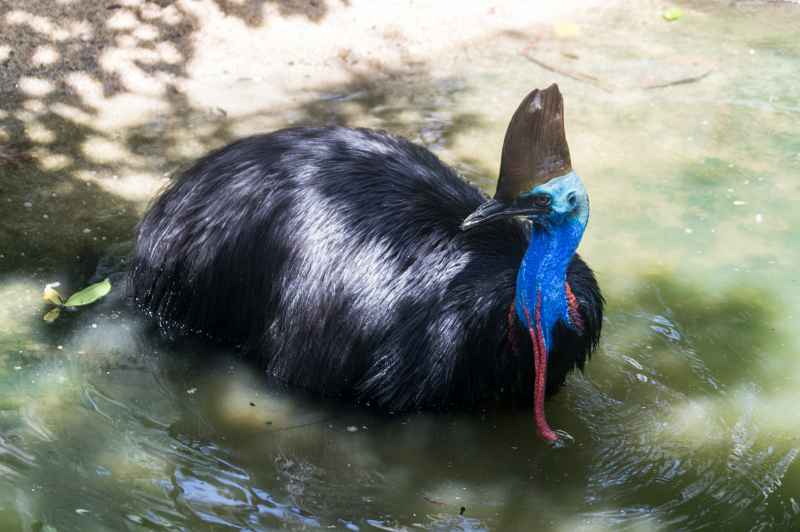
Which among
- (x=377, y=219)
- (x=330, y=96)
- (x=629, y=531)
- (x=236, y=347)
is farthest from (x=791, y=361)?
(x=330, y=96)

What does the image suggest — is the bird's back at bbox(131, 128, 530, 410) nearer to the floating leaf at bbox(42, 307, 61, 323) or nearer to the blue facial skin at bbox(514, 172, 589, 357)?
the blue facial skin at bbox(514, 172, 589, 357)

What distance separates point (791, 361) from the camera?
13.6ft

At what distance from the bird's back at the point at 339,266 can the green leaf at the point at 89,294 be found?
14cm

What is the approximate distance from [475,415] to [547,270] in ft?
2.19

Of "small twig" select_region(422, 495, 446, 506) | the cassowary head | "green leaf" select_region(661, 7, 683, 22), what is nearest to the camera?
the cassowary head

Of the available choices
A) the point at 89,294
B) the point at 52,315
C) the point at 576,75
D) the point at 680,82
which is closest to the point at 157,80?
the point at 89,294

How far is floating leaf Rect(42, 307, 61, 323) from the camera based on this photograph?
13.3 feet

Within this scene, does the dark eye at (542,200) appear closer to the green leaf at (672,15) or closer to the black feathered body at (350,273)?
the black feathered body at (350,273)

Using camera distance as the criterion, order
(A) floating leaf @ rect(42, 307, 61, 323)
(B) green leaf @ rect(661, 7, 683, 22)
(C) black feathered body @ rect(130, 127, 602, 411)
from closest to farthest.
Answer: (C) black feathered body @ rect(130, 127, 602, 411) < (A) floating leaf @ rect(42, 307, 61, 323) < (B) green leaf @ rect(661, 7, 683, 22)

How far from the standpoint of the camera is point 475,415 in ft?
12.4

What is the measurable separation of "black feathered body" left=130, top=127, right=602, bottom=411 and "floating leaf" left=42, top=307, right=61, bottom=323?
0.29m

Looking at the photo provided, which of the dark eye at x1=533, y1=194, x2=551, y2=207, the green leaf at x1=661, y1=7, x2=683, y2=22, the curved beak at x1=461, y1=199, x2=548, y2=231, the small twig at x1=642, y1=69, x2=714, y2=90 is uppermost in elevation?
the dark eye at x1=533, y1=194, x2=551, y2=207

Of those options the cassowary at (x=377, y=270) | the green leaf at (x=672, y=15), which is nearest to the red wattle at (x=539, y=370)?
the cassowary at (x=377, y=270)

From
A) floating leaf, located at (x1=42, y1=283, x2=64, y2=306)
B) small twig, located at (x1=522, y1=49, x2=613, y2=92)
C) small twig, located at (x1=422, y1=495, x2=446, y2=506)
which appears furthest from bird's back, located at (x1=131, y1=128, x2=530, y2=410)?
small twig, located at (x1=522, y1=49, x2=613, y2=92)
